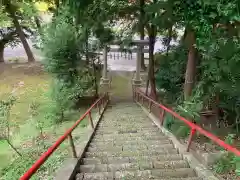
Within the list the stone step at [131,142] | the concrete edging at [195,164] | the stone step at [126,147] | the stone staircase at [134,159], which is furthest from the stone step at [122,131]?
the stone step at [126,147]

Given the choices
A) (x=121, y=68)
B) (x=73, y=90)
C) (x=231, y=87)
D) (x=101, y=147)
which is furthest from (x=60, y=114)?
(x=121, y=68)

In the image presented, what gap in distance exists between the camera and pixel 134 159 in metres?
5.50

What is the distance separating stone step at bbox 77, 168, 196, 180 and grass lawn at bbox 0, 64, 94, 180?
1.07 metres

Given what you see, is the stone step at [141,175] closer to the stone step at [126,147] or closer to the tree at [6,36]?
the stone step at [126,147]

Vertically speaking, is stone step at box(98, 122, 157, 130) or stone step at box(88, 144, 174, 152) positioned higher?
stone step at box(88, 144, 174, 152)

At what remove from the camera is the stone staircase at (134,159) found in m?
4.66

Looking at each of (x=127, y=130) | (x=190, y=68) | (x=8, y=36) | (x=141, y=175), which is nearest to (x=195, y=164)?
(x=141, y=175)

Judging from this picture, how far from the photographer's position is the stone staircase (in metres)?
4.66

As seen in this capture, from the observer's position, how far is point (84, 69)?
16672mm

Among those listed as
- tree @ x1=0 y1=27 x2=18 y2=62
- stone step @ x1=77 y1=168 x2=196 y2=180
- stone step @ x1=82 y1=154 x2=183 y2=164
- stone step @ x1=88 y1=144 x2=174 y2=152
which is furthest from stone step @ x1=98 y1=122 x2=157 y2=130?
tree @ x1=0 y1=27 x2=18 y2=62

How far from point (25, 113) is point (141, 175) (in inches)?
533

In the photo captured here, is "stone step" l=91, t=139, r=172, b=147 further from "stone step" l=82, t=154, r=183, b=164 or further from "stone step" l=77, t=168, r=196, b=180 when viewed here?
"stone step" l=77, t=168, r=196, b=180

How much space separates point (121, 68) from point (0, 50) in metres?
12.9

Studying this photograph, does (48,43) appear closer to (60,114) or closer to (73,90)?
(73,90)
